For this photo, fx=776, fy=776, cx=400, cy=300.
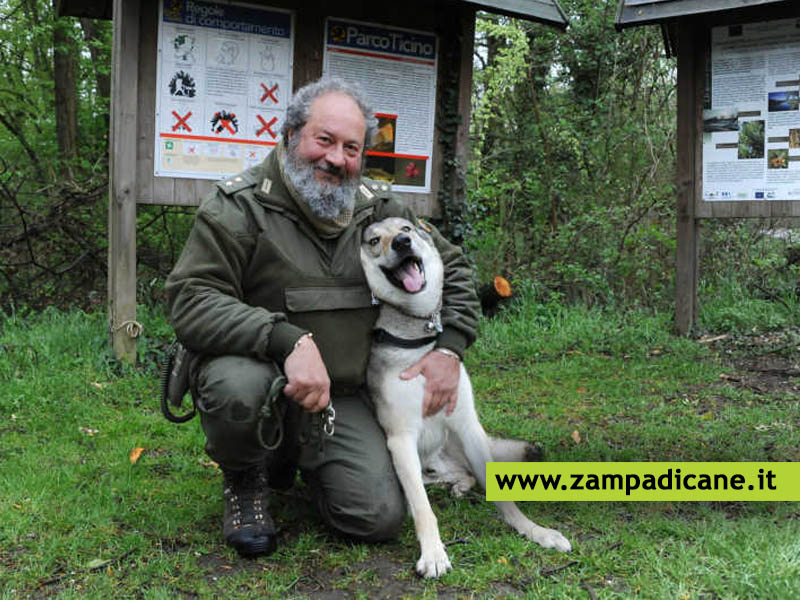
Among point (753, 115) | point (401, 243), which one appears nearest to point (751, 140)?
point (753, 115)

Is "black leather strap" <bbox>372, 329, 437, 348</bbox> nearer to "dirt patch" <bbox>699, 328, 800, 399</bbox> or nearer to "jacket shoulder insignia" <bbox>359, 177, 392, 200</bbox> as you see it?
"jacket shoulder insignia" <bbox>359, 177, 392, 200</bbox>

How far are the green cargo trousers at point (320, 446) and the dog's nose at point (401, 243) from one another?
2.05 ft

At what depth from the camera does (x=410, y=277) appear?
2.92 m

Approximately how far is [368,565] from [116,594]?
2.67 feet

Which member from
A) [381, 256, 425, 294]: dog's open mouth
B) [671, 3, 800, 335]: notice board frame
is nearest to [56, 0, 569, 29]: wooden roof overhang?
[671, 3, 800, 335]: notice board frame

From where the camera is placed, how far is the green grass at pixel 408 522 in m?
2.48

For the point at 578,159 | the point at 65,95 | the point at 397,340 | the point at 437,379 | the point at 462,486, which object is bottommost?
the point at 462,486

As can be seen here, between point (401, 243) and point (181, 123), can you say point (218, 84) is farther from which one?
point (401, 243)

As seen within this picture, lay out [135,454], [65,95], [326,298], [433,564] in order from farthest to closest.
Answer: [65,95] → [135,454] → [326,298] → [433,564]

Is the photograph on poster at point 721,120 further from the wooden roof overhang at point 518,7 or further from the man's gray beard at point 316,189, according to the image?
the man's gray beard at point 316,189

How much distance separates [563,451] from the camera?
3859 millimetres

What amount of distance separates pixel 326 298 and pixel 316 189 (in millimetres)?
406

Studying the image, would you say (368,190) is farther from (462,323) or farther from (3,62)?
(3,62)

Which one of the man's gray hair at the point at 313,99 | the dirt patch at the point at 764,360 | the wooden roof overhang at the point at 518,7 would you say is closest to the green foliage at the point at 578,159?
the dirt patch at the point at 764,360
